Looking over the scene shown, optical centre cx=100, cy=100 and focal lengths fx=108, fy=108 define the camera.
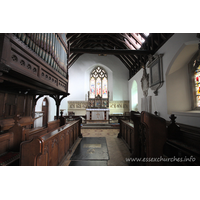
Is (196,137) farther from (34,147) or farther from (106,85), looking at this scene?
(106,85)

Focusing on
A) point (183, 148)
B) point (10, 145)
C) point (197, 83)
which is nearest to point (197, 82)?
point (197, 83)

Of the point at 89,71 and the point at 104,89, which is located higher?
the point at 89,71

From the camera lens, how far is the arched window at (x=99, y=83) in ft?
34.1

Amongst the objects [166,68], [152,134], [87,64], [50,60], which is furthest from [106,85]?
[152,134]

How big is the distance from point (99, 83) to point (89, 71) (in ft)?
5.11

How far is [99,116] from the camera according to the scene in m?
8.48

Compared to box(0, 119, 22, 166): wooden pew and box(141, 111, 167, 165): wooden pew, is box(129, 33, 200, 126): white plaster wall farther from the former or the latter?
box(0, 119, 22, 166): wooden pew

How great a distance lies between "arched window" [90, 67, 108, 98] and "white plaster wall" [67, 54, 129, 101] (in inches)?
15.5

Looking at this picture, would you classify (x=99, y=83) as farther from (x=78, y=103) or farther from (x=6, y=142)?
(x=6, y=142)

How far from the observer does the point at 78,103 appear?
32.7ft

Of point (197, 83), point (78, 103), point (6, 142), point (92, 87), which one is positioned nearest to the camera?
point (6, 142)

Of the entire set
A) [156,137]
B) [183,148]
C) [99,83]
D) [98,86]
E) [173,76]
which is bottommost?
[183,148]

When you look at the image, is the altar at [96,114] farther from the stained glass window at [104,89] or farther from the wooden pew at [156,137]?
the wooden pew at [156,137]

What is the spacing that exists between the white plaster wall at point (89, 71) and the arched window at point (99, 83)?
15.5 inches
